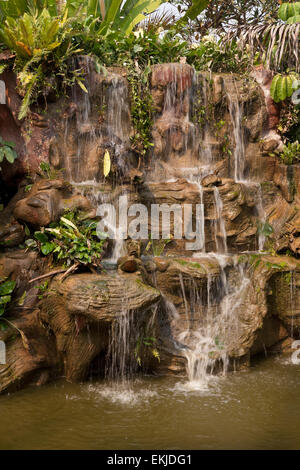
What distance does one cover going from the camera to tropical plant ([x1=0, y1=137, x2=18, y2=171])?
6309mm

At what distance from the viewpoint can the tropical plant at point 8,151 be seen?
6.31m

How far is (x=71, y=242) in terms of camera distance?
17.9 feet

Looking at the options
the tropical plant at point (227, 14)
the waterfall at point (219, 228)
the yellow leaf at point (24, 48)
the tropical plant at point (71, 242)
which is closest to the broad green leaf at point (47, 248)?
the tropical plant at point (71, 242)

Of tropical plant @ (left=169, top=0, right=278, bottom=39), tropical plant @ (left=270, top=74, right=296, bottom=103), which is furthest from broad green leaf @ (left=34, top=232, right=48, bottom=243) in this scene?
tropical plant @ (left=169, top=0, right=278, bottom=39)

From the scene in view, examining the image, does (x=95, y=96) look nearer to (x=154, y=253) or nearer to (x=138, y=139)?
(x=138, y=139)

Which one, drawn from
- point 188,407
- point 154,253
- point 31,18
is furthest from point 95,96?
Answer: point 188,407

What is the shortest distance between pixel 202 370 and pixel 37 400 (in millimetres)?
2107

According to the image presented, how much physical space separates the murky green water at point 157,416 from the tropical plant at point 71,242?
1.56m

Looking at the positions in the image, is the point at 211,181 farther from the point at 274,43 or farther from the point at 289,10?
the point at 289,10

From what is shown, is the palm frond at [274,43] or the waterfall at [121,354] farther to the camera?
the palm frond at [274,43]

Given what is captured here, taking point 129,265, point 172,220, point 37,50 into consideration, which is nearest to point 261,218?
point 172,220

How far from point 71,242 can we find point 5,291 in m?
1.02

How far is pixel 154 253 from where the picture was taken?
6.68m

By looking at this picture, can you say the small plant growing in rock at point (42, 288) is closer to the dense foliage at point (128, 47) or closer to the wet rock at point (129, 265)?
the wet rock at point (129, 265)
